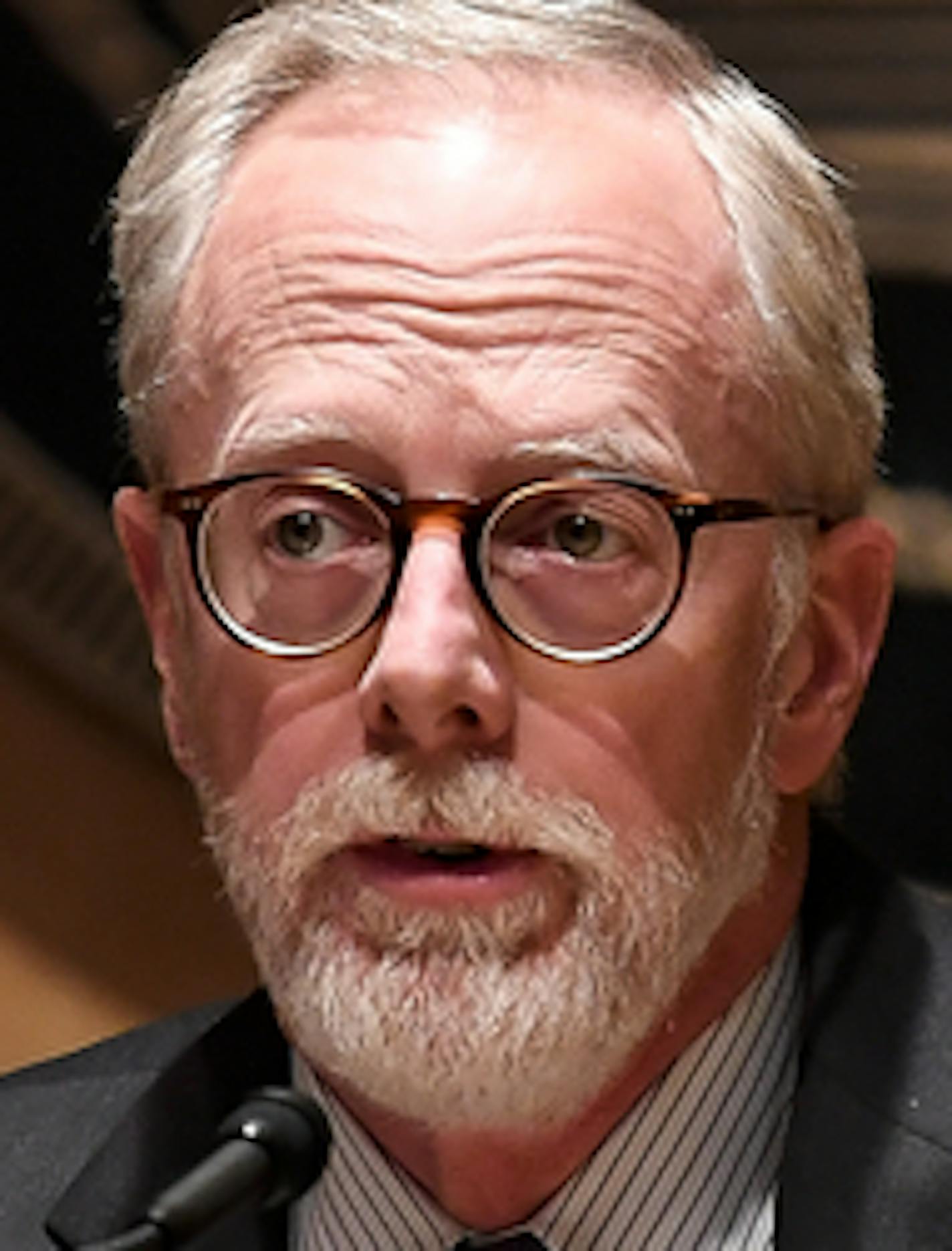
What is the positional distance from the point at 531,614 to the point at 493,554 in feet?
0.14

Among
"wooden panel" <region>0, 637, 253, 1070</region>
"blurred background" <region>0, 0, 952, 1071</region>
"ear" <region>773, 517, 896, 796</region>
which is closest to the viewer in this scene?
"ear" <region>773, 517, 896, 796</region>

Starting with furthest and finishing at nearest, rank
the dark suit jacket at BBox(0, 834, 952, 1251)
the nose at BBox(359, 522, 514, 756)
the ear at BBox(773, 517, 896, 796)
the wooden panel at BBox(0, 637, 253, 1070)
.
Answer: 1. the wooden panel at BBox(0, 637, 253, 1070)
2. the ear at BBox(773, 517, 896, 796)
3. the dark suit jacket at BBox(0, 834, 952, 1251)
4. the nose at BBox(359, 522, 514, 756)

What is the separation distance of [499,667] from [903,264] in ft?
2.65

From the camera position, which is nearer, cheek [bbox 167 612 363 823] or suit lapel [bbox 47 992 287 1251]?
cheek [bbox 167 612 363 823]

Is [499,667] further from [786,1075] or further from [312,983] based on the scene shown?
[786,1075]

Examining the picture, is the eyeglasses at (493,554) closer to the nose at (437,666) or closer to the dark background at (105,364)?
the nose at (437,666)

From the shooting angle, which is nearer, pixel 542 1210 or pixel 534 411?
pixel 534 411

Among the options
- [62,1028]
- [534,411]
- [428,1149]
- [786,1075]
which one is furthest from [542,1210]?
[62,1028]

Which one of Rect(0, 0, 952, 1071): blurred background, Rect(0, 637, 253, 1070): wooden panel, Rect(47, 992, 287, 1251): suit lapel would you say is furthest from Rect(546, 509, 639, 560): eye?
Rect(0, 637, 253, 1070): wooden panel

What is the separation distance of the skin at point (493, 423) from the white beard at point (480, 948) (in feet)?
0.06

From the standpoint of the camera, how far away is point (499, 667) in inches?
53.9

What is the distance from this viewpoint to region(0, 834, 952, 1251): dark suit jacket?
1440 mm

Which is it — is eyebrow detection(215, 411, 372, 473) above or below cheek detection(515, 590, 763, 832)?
above

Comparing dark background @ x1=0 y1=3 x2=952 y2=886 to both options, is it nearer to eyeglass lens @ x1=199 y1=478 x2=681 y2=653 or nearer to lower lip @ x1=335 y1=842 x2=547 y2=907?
eyeglass lens @ x1=199 y1=478 x2=681 y2=653
